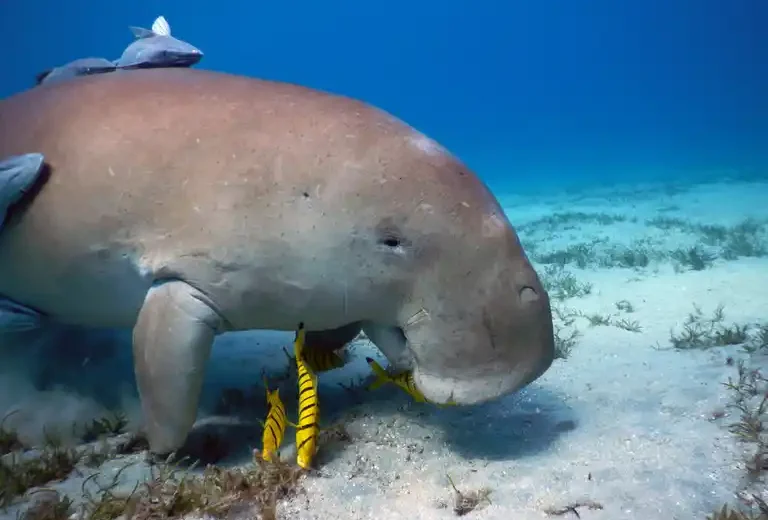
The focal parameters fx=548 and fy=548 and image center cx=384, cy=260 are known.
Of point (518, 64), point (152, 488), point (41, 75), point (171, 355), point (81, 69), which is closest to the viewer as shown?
point (152, 488)

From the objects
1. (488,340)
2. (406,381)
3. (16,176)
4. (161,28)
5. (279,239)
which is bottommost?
(406,381)

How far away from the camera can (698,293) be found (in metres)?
7.57

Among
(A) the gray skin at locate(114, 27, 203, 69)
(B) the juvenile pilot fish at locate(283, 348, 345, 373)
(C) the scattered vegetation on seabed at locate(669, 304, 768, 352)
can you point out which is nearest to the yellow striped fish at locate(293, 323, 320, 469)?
(B) the juvenile pilot fish at locate(283, 348, 345, 373)

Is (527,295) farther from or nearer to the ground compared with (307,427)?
farther from the ground

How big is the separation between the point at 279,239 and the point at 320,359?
108 cm

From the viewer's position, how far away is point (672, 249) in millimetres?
10734

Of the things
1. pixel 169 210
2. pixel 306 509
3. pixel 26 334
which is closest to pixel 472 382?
pixel 306 509

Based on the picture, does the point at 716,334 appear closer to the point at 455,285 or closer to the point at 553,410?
the point at 553,410

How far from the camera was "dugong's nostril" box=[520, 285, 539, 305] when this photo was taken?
314cm

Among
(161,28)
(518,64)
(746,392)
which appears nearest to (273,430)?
(746,392)

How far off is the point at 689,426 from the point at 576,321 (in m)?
3.31

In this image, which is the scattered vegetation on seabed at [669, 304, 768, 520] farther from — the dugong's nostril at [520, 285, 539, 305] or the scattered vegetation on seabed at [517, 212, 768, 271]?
the scattered vegetation on seabed at [517, 212, 768, 271]

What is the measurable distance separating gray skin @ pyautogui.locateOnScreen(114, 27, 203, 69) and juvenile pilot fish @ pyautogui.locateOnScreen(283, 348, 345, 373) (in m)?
2.75

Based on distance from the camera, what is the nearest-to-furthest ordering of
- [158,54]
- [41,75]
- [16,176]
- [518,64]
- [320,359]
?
[16,176] < [320,359] < [158,54] < [41,75] < [518,64]
